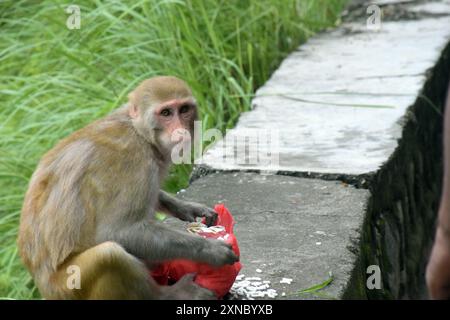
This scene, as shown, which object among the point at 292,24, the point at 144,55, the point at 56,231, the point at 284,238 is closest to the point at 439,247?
the point at 56,231

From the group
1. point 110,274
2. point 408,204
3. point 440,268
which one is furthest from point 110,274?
point 408,204

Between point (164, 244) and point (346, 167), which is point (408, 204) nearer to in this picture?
point (346, 167)

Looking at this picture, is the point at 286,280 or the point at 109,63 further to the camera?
the point at 109,63

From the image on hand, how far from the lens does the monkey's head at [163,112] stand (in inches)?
162

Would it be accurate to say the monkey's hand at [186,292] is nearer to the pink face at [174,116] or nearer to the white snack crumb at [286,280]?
the white snack crumb at [286,280]

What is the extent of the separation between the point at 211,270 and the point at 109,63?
3.41 metres

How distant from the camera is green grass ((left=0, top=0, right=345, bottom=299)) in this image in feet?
21.1

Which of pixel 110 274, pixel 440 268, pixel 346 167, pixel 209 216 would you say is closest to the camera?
pixel 440 268

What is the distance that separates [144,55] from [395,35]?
246 cm

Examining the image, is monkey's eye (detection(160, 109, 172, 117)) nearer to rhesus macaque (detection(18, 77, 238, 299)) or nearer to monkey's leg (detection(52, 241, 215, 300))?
rhesus macaque (detection(18, 77, 238, 299))

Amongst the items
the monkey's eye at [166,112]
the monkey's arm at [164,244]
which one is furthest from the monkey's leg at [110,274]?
the monkey's eye at [166,112]

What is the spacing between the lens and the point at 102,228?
3773 mm
